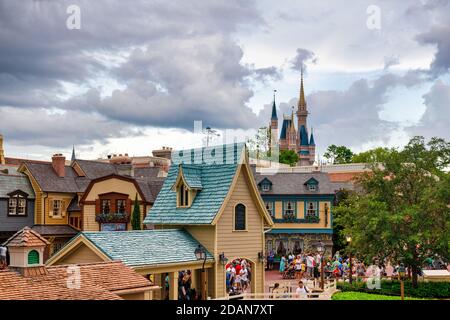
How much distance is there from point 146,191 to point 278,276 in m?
15.1

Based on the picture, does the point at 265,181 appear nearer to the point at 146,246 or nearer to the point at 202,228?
the point at 202,228

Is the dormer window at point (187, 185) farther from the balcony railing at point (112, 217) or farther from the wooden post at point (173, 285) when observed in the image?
the balcony railing at point (112, 217)

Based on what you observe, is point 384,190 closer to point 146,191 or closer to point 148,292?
point 148,292

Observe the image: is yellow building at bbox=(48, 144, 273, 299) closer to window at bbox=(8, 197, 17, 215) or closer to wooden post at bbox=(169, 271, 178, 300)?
wooden post at bbox=(169, 271, 178, 300)

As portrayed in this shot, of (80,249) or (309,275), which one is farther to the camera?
(309,275)

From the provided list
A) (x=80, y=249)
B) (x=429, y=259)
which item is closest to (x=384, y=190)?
(x=429, y=259)

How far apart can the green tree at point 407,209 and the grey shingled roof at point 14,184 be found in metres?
28.0

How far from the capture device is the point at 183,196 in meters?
23.7

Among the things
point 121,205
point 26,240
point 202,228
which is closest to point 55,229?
point 121,205

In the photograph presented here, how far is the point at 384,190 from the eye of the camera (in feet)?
94.0

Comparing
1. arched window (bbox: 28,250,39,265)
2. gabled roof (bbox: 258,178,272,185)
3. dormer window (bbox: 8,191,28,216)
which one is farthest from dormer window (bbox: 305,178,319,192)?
arched window (bbox: 28,250,39,265)

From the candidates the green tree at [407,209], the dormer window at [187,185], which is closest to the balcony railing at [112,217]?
the green tree at [407,209]

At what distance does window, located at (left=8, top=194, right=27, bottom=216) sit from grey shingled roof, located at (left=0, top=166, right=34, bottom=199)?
1.86 ft

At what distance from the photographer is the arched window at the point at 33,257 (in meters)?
13.2
